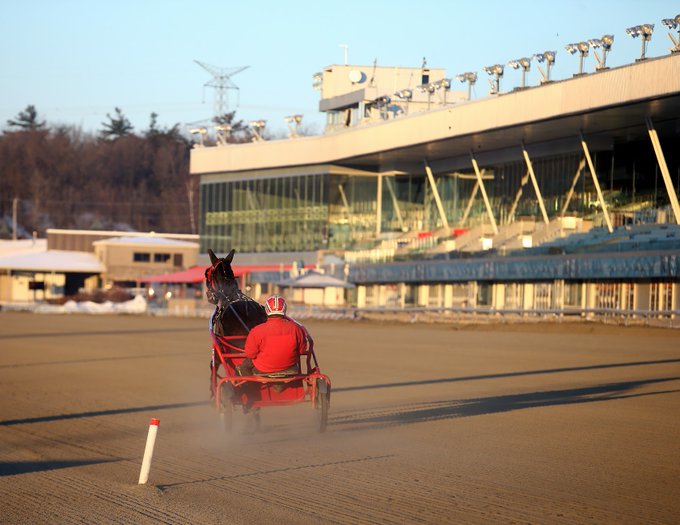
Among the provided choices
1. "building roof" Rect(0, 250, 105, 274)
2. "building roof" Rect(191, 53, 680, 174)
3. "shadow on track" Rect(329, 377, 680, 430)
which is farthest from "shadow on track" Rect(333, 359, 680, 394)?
"building roof" Rect(0, 250, 105, 274)

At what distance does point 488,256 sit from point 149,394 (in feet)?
133

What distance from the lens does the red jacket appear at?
44.6ft

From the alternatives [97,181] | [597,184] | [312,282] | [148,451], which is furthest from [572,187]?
[97,181]

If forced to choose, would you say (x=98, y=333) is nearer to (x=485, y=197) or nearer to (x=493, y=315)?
(x=493, y=315)

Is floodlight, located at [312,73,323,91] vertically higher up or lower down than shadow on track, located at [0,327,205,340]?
higher up

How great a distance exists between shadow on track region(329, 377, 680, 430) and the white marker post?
4.78 meters

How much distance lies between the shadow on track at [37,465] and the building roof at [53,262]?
8799cm

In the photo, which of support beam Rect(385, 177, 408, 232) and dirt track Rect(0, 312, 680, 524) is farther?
support beam Rect(385, 177, 408, 232)

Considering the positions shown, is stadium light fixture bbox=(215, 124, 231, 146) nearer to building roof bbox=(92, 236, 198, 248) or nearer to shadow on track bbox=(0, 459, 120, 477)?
building roof bbox=(92, 236, 198, 248)

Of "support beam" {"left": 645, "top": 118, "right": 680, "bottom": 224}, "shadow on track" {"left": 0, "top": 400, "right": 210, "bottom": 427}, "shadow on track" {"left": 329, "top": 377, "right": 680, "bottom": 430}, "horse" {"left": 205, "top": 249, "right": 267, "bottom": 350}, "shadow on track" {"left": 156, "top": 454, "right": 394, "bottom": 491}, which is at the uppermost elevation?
"support beam" {"left": 645, "top": 118, "right": 680, "bottom": 224}

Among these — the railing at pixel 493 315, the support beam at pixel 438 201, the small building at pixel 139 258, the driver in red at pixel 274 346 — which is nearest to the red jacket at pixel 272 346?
the driver in red at pixel 274 346

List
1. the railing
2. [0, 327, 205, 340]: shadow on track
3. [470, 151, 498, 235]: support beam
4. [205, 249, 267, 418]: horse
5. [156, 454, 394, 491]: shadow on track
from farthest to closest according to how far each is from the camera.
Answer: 1. [470, 151, 498, 235]: support beam
2. the railing
3. [0, 327, 205, 340]: shadow on track
4. [205, 249, 267, 418]: horse
5. [156, 454, 394, 491]: shadow on track

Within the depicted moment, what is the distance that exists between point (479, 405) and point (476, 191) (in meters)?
51.9

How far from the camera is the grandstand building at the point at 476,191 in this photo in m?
49.8
